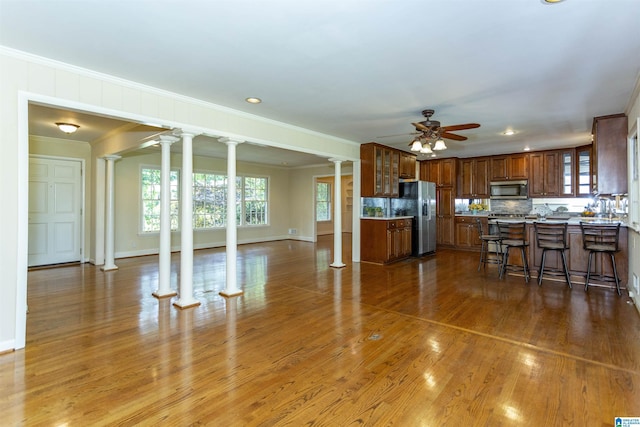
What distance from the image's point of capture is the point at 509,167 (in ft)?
26.2

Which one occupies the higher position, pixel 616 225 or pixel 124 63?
pixel 124 63

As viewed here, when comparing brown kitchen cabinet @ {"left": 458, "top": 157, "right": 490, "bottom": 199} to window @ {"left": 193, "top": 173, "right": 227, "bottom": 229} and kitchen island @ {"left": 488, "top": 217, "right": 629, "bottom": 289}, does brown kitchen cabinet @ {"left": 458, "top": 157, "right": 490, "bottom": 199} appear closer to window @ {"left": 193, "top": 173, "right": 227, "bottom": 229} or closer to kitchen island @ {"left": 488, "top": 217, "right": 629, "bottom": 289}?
kitchen island @ {"left": 488, "top": 217, "right": 629, "bottom": 289}

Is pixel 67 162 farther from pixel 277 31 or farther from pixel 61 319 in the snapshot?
pixel 277 31

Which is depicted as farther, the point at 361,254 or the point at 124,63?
the point at 361,254

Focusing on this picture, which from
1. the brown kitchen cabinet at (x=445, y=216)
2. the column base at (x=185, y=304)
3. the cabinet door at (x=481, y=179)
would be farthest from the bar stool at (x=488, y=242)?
the column base at (x=185, y=304)

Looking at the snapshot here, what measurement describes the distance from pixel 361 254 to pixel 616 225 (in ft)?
13.3

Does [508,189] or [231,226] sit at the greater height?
[508,189]

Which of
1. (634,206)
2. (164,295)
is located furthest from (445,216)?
(164,295)

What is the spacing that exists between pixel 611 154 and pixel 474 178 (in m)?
3.97

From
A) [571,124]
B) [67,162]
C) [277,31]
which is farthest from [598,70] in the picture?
[67,162]

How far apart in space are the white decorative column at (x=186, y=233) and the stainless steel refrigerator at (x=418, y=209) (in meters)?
4.70

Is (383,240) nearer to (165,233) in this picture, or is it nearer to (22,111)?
(165,233)

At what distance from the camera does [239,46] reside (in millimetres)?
2662

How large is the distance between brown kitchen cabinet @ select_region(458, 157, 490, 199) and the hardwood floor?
159 inches
